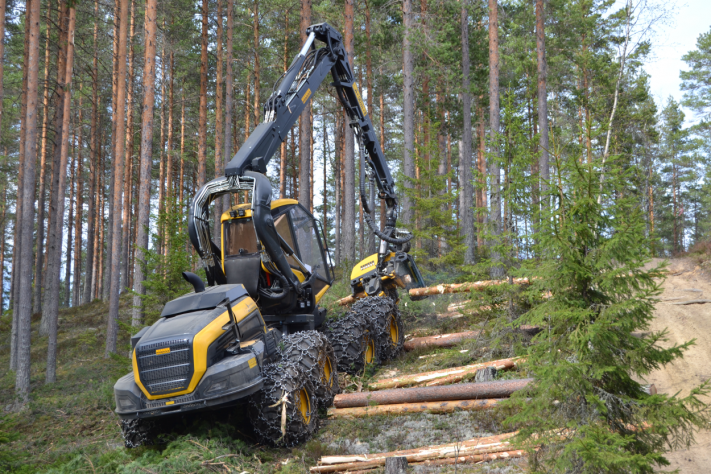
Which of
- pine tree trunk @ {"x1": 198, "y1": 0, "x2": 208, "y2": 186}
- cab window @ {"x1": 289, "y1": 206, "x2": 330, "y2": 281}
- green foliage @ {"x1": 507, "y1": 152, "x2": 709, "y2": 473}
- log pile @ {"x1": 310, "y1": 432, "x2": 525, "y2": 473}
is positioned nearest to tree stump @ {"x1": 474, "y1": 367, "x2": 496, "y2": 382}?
log pile @ {"x1": 310, "y1": 432, "x2": 525, "y2": 473}

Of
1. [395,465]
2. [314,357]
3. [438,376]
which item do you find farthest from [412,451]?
[438,376]

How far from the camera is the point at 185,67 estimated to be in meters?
25.1

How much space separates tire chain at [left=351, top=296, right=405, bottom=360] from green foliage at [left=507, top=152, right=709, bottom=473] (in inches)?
188

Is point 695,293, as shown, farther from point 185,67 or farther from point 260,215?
point 185,67

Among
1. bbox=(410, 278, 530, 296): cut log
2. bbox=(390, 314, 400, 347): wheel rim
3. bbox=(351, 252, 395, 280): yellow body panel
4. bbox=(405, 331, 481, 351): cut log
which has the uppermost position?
bbox=(351, 252, 395, 280): yellow body panel

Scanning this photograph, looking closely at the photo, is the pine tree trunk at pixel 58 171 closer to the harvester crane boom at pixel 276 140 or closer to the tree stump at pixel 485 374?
the harvester crane boom at pixel 276 140

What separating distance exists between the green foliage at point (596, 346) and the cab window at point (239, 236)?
4312 mm

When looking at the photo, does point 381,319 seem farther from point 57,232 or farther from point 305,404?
point 57,232

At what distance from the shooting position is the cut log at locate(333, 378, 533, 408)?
6281mm

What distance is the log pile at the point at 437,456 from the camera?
4910 mm

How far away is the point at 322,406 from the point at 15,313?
51.5ft

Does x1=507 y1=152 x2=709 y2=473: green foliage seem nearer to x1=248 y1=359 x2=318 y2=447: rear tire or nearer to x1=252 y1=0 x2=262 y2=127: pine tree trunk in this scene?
x1=248 y1=359 x2=318 y2=447: rear tire

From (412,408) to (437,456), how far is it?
149 cm

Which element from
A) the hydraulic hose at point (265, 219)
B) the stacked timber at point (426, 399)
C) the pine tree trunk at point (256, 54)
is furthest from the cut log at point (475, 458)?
the pine tree trunk at point (256, 54)
